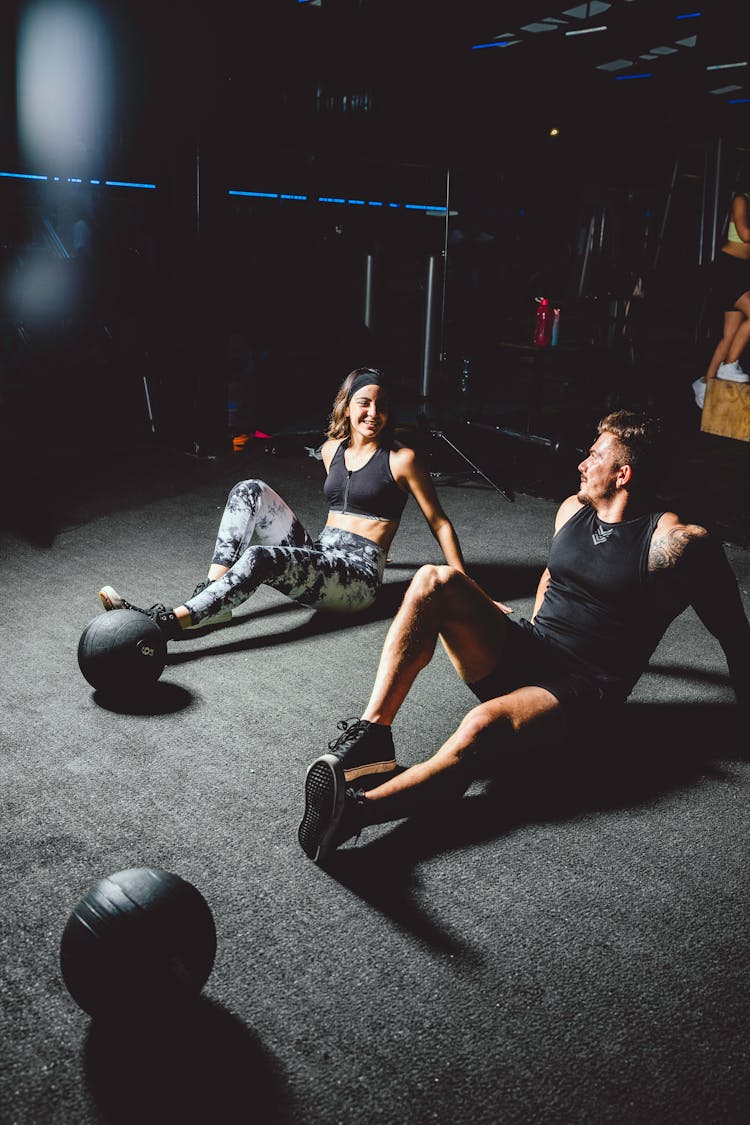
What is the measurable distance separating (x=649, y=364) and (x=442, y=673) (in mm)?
7792

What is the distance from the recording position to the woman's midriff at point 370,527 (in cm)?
358

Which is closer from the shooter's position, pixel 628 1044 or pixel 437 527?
pixel 628 1044

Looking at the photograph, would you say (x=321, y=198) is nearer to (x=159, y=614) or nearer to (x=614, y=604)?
(x=159, y=614)

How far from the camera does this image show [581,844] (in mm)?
2199

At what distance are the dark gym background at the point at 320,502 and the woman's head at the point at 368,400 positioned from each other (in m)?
0.79

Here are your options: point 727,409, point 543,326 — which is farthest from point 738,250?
point 543,326

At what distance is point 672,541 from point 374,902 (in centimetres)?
115

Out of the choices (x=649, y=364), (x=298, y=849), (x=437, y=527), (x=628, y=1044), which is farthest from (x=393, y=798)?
(x=649, y=364)

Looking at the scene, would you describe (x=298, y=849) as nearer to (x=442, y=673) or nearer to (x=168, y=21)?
(x=442, y=673)

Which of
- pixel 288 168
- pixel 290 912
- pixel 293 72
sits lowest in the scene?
pixel 290 912

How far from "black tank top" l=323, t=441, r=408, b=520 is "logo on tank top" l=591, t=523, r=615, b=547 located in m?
1.19

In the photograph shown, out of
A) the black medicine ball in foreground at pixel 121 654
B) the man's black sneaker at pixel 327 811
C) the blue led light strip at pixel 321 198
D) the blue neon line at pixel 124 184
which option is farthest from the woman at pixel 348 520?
the blue neon line at pixel 124 184

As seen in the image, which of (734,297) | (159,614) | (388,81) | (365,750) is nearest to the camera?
(365,750)

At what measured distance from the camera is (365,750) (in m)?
2.24
